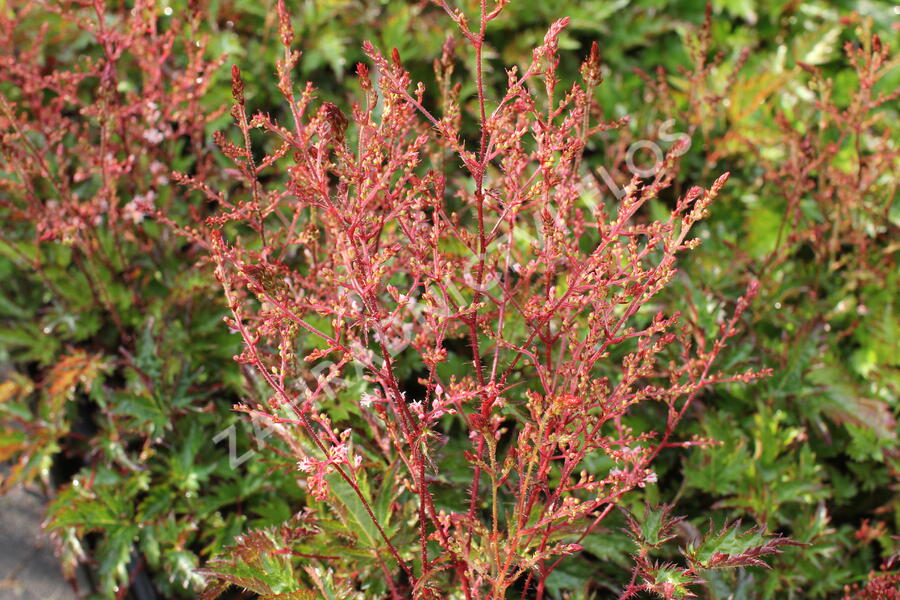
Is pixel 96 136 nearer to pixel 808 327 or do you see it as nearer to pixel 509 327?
pixel 509 327

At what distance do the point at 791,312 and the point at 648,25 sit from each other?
1.40 meters

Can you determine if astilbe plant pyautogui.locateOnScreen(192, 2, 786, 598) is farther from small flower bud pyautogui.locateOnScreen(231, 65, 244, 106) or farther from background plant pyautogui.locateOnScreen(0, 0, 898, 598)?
background plant pyautogui.locateOnScreen(0, 0, 898, 598)

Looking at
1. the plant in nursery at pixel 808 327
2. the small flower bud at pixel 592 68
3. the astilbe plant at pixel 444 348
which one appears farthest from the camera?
the plant in nursery at pixel 808 327

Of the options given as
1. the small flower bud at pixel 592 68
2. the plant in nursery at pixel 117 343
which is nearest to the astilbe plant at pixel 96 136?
the plant in nursery at pixel 117 343

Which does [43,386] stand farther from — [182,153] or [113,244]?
[182,153]

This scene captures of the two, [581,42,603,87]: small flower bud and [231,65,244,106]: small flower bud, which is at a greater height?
[231,65,244,106]: small flower bud

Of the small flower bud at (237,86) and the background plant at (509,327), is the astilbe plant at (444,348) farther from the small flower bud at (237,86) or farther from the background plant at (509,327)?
the background plant at (509,327)

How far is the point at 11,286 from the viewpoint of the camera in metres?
2.55

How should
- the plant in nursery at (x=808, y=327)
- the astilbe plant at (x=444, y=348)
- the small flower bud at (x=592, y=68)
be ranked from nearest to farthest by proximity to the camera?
the astilbe plant at (x=444, y=348) < the small flower bud at (x=592, y=68) < the plant in nursery at (x=808, y=327)

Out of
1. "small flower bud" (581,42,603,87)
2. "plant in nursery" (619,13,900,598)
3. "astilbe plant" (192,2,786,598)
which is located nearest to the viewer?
"astilbe plant" (192,2,786,598)

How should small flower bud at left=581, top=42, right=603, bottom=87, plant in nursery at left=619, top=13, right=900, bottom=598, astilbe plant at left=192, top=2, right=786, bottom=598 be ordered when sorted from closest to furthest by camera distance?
astilbe plant at left=192, top=2, right=786, bottom=598 → small flower bud at left=581, top=42, right=603, bottom=87 → plant in nursery at left=619, top=13, right=900, bottom=598

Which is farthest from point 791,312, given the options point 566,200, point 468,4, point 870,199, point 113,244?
point 113,244

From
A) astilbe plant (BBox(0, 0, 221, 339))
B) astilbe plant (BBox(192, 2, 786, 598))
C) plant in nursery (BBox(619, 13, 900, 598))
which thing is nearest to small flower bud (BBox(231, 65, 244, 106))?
astilbe plant (BBox(192, 2, 786, 598))

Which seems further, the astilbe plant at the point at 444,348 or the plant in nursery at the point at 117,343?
the plant in nursery at the point at 117,343
